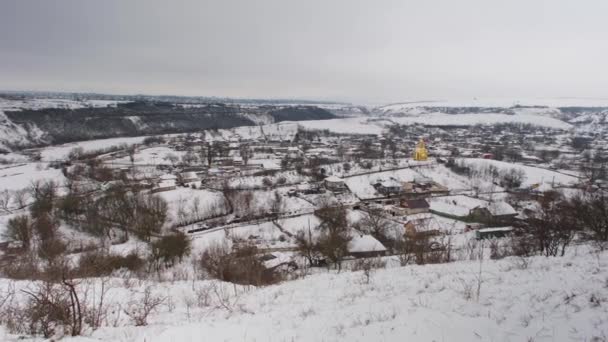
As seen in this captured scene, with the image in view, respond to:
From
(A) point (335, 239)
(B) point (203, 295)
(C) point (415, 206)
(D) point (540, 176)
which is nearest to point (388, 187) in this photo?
(C) point (415, 206)

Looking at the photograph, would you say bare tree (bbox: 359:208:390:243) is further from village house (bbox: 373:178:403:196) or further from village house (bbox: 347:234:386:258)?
village house (bbox: 373:178:403:196)

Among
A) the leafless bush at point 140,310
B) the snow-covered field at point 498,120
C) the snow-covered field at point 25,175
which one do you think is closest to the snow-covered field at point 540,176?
the leafless bush at point 140,310

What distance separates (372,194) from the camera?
84.5ft

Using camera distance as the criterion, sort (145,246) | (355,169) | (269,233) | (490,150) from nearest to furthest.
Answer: (145,246), (269,233), (355,169), (490,150)

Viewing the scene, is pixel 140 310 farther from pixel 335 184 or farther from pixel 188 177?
pixel 188 177

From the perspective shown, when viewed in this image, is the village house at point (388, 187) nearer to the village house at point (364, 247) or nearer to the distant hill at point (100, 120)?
the village house at point (364, 247)

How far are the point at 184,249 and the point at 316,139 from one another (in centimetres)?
5348

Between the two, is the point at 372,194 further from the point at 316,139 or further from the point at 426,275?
A: the point at 316,139

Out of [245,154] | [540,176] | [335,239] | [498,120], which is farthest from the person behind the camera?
[498,120]

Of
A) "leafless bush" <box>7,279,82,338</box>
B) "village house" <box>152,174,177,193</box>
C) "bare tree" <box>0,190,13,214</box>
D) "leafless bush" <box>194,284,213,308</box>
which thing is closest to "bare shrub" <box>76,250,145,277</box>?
"leafless bush" <box>194,284,213,308</box>

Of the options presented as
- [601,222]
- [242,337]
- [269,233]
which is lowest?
[269,233]

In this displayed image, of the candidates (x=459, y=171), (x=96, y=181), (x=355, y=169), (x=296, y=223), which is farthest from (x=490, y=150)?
(x=96, y=181)

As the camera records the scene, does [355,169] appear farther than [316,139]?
No

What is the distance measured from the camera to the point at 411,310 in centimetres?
375
